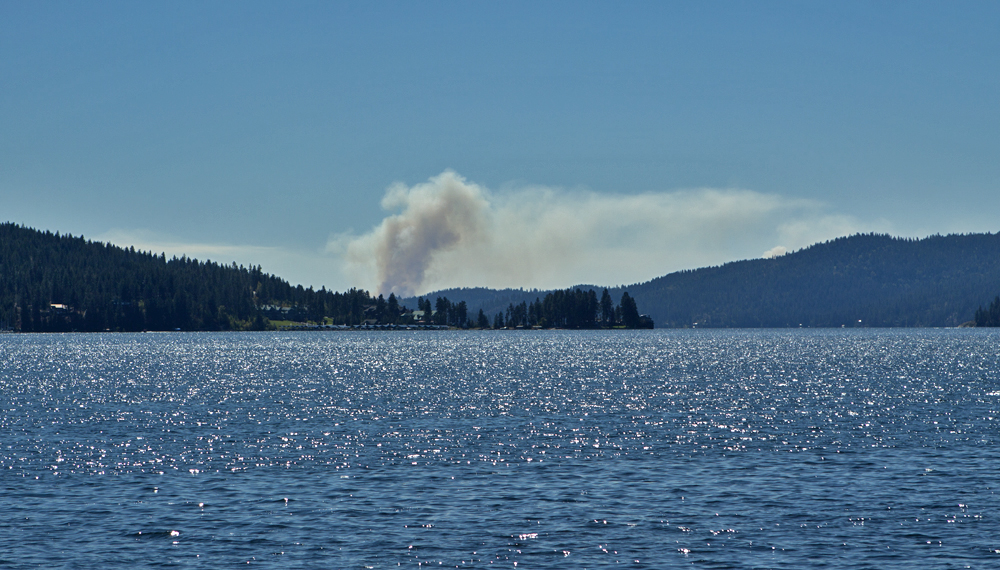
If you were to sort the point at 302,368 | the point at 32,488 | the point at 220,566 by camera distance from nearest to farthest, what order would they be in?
the point at 220,566 → the point at 32,488 → the point at 302,368

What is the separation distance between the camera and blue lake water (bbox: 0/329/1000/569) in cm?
3095

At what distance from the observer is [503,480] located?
43438 millimetres

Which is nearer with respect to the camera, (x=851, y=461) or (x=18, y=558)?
(x=18, y=558)

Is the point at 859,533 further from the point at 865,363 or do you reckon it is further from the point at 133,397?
the point at 865,363

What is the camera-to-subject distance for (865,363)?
6225 inches

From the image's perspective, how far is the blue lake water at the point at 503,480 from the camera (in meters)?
31.0

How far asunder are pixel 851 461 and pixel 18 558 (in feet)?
136

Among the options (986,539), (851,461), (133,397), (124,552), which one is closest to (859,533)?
(986,539)

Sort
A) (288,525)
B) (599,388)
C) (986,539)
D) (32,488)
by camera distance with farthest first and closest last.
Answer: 1. (599,388)
2. (32,488)
3. (288,525)
4. (986,539)

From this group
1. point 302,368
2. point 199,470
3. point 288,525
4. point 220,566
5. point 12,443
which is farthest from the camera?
point 302,368

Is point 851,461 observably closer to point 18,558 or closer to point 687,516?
point 687,516

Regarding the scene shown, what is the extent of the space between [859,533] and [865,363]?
137 m

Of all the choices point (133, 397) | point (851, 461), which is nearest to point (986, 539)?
point (851, 461)

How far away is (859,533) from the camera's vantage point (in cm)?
3288
